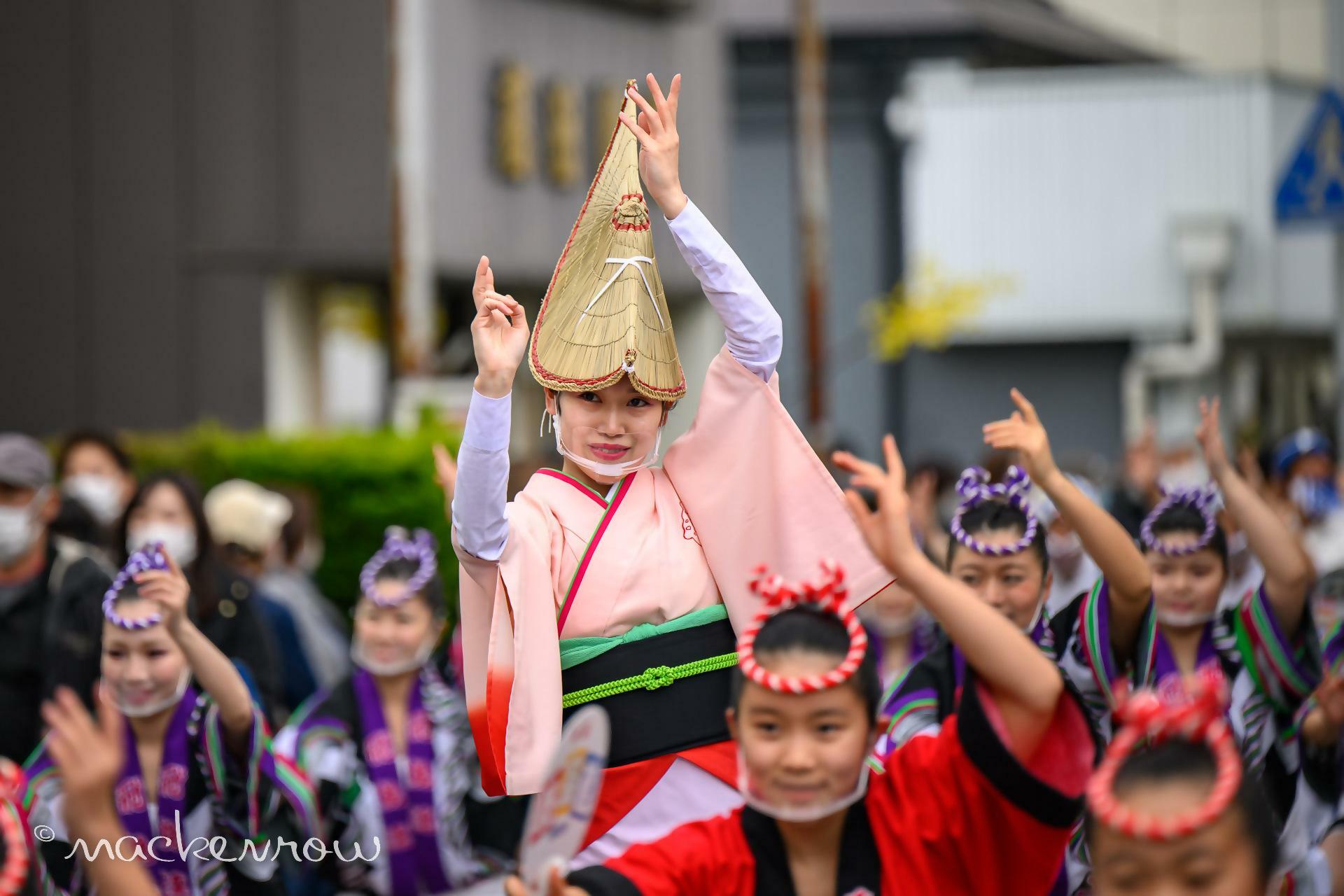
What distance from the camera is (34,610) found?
5.29 meters

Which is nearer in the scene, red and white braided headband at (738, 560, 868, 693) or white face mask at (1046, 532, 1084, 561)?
red and white braided headband at (738, 560, 868, 693)

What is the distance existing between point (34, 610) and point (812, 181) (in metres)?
9.07

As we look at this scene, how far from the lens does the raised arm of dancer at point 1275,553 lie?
14.0ft

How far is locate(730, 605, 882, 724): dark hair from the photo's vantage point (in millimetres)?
2674

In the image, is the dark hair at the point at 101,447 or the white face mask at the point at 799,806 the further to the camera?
the dark hair at the point at 101,447

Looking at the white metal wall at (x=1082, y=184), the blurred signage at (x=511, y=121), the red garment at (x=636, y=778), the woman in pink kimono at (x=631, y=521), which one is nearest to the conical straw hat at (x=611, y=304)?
the woman in pink kimono at (x=631, y=521)

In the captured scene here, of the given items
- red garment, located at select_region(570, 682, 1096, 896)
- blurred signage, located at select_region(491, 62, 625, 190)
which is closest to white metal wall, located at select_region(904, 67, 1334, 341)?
blurred signage, located at select_region(491, 62, 625, 190)

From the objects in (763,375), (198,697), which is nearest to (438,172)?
(198,697)

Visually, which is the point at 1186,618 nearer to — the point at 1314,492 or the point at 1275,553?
the point at 1275,553

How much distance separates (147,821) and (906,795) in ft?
7.97

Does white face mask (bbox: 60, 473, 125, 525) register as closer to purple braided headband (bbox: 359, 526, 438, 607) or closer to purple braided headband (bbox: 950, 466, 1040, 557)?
purple braided headband (bbox: 359, 526, 438, 607)

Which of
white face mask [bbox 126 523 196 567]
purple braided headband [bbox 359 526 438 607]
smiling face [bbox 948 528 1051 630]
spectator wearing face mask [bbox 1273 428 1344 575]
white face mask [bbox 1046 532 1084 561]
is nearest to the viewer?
smiling face [bbox 948 528 1051 630]

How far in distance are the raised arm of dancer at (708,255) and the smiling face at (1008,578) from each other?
3.79ft

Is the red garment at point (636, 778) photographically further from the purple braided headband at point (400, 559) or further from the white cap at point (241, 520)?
the white cap at point (241, 520)
